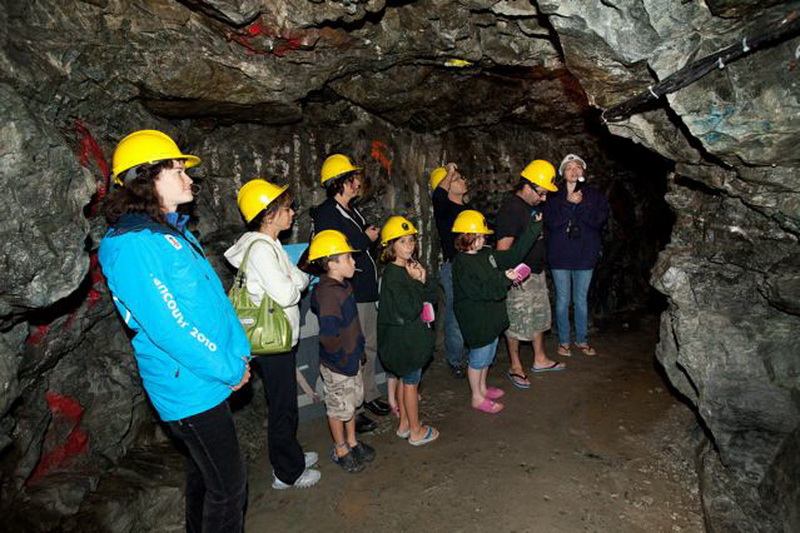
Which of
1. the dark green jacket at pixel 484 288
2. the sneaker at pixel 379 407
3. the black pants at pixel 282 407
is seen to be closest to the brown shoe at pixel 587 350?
the dark green jacket at pixel 484 288

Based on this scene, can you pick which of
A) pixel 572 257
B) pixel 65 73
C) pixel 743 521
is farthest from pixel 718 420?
pixel 65 73

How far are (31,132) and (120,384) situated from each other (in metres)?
2.28

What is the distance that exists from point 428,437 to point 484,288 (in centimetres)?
154

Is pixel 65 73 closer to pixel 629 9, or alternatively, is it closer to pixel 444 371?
pixel 629 9

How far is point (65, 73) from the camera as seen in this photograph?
12.3ft

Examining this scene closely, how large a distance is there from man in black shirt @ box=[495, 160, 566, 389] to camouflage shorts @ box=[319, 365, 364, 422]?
2.15 m

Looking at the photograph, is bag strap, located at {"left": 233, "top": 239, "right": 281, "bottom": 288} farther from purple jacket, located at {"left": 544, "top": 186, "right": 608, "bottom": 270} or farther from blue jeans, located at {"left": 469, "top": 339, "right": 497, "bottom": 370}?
purple jacket, located at {"left": 544, "top": 186, "right": 608, "bottom": 270}

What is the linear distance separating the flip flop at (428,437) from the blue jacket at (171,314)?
2386 millimetres

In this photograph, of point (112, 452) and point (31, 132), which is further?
point (112, 452)

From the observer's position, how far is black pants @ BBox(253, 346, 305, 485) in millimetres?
3717

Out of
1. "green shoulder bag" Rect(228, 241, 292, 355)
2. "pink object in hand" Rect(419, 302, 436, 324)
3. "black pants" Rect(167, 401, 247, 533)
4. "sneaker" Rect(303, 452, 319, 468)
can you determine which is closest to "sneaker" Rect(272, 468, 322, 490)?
"sneaker" Rect(303, 452, 319, 468)

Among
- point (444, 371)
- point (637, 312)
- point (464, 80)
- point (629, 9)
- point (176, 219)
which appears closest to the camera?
point (176, 219)

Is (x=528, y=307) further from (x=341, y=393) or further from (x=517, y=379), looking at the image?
(x=341, y=393)

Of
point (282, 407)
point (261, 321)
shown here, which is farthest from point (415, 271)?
point (282, 407)
